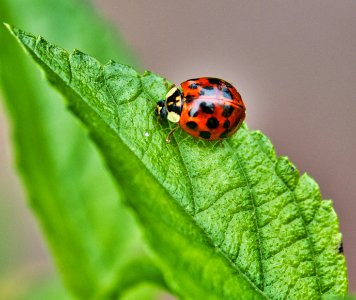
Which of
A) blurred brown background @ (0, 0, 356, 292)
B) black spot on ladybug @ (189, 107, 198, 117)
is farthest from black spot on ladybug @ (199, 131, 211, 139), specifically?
blurred brown background @ (0, 0, 356, 292)

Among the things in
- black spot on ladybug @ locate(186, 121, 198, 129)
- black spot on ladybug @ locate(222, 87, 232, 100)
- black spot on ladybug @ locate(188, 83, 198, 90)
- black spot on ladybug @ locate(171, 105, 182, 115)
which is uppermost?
black spot on ladybug @ locate(188, 83, 198, 90)

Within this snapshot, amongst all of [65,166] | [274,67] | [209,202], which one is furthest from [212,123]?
[274,67]

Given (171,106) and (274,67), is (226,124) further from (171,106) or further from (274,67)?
(274,67)

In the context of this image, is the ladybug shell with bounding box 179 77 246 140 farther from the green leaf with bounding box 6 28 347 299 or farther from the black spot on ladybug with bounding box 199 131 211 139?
the green leaf with bounding box 6 28 347 299

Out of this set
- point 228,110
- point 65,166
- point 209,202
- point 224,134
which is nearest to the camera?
point 209,202

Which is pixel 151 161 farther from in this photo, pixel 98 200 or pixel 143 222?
pixel 98 200

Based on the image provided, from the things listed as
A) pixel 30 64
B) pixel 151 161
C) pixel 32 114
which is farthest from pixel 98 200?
pixel 151 161

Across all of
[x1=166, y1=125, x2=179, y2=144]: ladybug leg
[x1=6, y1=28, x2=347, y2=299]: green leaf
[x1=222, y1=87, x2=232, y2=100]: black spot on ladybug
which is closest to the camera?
[x1=6, y1=28, x2=347, y2=299]: green leaf

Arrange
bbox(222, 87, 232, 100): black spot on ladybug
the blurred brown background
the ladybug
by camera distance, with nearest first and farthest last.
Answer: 1. the ladybug
2. bbox(222, 87, 232, 100): black spot on ladybug
3. the blurred brown background
